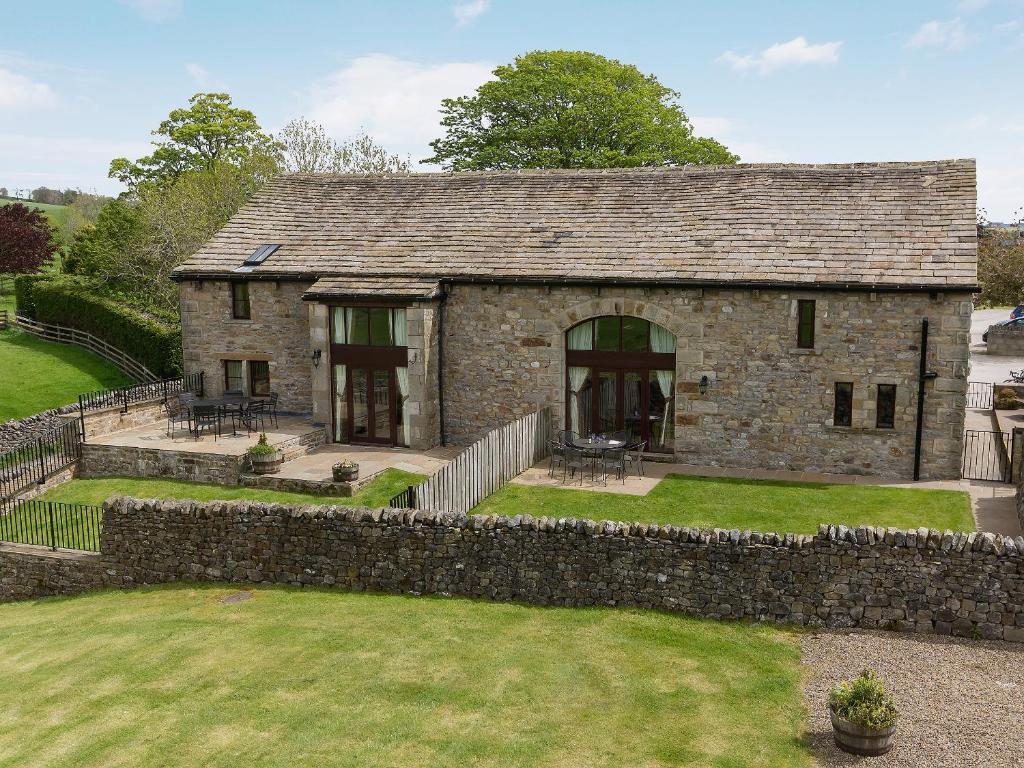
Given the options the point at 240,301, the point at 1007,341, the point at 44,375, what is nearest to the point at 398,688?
the point at 240,301

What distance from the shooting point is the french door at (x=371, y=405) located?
22.4 metres

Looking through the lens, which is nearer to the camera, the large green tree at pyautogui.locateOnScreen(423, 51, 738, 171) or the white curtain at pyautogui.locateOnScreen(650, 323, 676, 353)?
the white curtain at pyautogui.locateOnScreen(650, 323, 676, 353)

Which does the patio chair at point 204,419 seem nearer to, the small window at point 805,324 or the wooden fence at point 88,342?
the wooden fence at point 88,342

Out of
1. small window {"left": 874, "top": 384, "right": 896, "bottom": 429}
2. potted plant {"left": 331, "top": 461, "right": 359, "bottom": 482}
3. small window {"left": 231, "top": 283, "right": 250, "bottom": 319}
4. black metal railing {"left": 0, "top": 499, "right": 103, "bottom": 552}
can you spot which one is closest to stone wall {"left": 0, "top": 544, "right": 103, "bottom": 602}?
black metal railing {"left": 0, "top": 499, "right": 103, "bottom": 552}

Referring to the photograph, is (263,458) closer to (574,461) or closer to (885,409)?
(574,461)

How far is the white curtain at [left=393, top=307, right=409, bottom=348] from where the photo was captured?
21781 mm

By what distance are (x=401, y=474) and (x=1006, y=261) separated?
138 ft

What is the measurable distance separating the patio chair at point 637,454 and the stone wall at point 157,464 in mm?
9266

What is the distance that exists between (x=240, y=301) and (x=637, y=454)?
13.1 meters

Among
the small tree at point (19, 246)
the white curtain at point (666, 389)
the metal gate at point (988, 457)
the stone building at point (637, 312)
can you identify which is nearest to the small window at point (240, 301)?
the stone building at point (637, 312)

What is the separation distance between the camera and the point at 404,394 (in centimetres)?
2212

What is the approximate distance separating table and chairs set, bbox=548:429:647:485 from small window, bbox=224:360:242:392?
10.8 m

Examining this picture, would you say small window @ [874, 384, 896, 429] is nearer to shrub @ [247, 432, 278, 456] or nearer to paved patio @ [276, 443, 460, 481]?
paved patio @ [276, 443, 460, 481]

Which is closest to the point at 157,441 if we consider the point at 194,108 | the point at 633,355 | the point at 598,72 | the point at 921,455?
the point at 633,355
